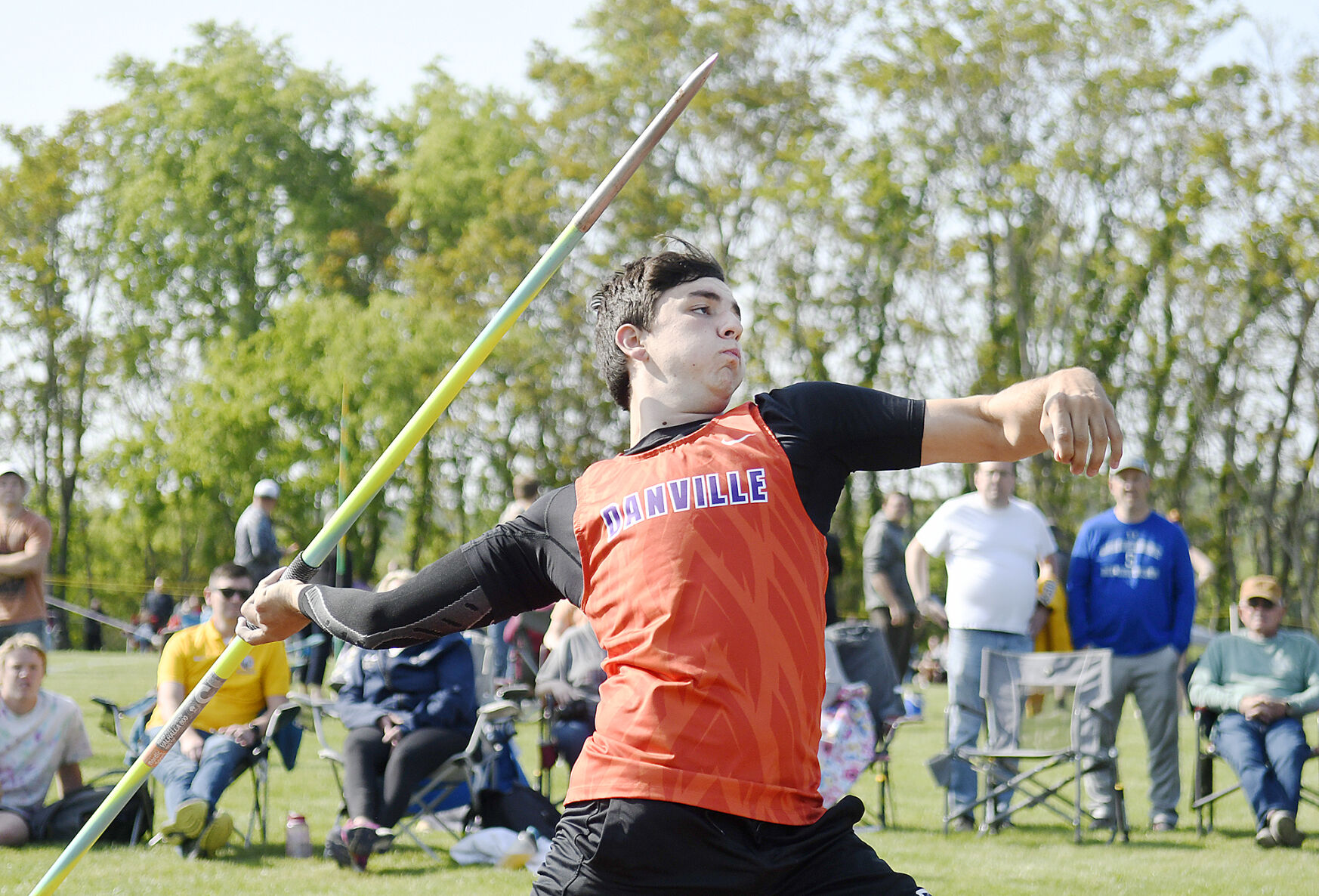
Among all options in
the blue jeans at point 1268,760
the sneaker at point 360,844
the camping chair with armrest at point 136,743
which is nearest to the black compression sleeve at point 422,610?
the sneaker at point 360,844

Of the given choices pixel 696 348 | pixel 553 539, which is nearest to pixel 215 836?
pixel 553 539

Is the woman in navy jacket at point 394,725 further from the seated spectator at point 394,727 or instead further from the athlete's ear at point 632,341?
the athlete's ear at point 632,341

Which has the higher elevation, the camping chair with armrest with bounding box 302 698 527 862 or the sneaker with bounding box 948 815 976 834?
the camping chair with armrest with bounding box 302 698 527 862

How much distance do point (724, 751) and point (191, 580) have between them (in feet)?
139

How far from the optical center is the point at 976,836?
24.0 ft

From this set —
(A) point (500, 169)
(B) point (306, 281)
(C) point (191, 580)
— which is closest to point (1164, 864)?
(A) point (500, 169)

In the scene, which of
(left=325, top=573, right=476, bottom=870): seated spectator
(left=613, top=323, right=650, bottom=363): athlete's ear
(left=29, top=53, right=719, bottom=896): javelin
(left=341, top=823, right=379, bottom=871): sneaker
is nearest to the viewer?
(left=613, top=323, right=650, bottom=363): athlete's ear

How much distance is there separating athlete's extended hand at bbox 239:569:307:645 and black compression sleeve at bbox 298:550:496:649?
0.26 m

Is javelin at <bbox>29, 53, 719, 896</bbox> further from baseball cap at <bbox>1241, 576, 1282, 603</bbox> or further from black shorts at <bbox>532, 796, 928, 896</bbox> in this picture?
baseball cap at <bbox>1241, 576, 1282, 603</bbox>

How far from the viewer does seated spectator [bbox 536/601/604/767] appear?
7582 mm

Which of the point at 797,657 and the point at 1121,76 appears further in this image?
the point at 1121,76

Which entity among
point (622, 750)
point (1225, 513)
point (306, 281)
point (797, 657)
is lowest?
point (622, 750)

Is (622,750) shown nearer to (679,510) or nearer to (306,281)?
(679,510)

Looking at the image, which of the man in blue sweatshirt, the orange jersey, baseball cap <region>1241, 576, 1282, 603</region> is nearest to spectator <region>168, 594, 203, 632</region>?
the man in blue sweatshirt
